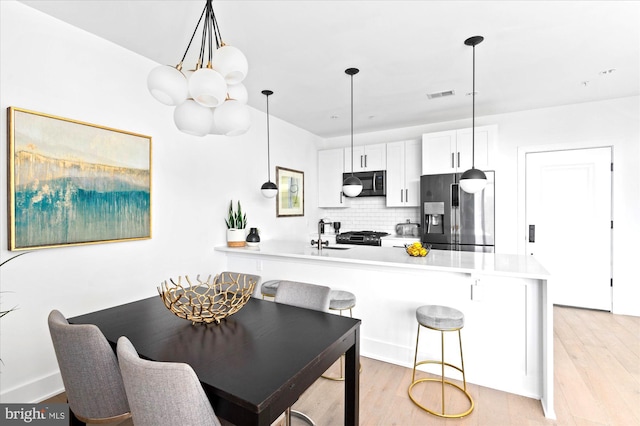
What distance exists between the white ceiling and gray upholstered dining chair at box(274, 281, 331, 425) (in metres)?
1.92

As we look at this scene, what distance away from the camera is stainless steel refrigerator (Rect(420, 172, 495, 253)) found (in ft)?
13.9

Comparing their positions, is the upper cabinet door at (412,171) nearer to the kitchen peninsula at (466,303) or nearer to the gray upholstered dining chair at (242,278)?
the kitchen peninsula at (466,303)

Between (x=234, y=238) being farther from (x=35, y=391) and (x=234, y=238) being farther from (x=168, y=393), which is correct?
(x=168, y=393)

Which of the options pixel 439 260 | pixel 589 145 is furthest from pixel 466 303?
pixel 589 145

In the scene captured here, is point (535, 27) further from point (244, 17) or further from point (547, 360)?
point (547, 360)

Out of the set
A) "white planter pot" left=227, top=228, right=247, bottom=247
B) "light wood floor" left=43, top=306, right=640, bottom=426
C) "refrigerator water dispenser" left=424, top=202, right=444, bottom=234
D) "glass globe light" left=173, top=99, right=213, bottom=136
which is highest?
"glass globe light" left=173, top=99, right=213, bottom=136

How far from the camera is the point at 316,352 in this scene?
4.33 feet

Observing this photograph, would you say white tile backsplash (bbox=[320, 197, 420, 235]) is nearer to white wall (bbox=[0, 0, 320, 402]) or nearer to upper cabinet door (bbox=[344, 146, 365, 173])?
upper cabinet door (bbox=[344, 146, 365, 173])

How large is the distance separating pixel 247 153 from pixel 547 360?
148 inches

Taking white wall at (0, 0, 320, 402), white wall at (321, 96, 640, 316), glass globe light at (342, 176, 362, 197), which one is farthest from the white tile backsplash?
white wall at (0, 0, 320, 402)

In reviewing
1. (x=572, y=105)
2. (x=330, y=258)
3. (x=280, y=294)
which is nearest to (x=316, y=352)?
(x=280, y=294)

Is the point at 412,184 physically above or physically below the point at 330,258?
above

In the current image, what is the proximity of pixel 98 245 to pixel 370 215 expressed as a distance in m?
4.12

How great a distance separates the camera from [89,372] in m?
1.37
